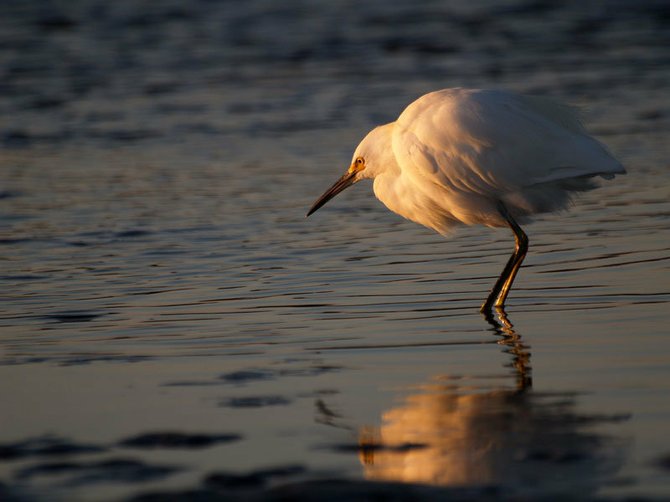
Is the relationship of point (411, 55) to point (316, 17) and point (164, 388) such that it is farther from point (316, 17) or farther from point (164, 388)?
point (164, 388)

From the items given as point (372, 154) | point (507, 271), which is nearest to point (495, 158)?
point (507, 271)

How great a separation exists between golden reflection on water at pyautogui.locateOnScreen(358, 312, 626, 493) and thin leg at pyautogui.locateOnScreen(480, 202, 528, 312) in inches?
58.4

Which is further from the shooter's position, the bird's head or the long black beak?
the long black beak

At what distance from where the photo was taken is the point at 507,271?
6559mm

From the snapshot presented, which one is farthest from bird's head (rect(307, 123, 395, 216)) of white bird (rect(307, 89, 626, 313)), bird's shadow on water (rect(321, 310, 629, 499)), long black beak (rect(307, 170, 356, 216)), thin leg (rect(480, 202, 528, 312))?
bird's shadow on water (rect(321, 310, 629, 499))

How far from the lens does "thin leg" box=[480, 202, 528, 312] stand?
621 cm

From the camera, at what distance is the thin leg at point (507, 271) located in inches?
245

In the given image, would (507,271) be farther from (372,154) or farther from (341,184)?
(341,184)

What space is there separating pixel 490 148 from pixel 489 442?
288cm

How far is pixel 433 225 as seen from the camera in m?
7.10

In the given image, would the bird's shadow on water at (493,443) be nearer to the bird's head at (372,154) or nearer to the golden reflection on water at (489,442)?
the golden reflection on water at (489,442)

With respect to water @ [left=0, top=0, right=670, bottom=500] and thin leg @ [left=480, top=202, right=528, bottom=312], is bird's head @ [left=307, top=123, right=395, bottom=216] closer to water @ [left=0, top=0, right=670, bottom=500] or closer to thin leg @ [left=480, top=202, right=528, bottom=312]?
water @ [left=0, top=0, right=670, bottom=500]

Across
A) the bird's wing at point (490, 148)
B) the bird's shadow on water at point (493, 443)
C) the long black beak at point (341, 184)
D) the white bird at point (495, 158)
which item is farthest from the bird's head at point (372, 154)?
the bird's shadow on water at point (493, 443)

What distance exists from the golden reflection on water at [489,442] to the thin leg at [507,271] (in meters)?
1.48
